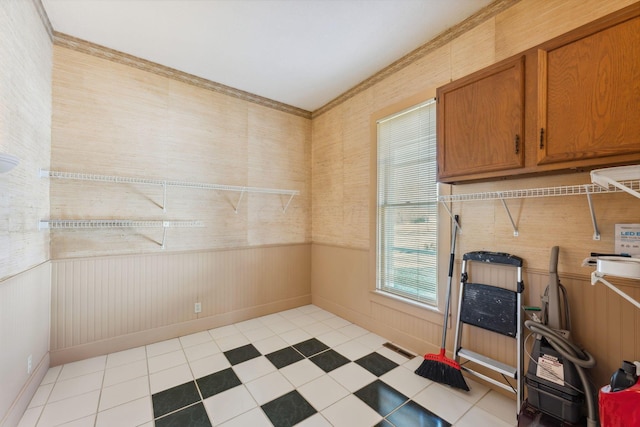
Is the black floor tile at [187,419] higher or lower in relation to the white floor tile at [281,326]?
higher

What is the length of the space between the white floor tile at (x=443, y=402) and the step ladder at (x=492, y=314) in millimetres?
262

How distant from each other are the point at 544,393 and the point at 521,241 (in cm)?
101

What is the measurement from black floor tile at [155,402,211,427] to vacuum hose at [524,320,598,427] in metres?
2.29

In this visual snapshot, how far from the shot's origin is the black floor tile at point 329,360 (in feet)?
8.28

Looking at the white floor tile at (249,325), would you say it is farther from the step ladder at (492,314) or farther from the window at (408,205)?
the step ladder at (492,314)

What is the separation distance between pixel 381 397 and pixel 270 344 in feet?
4.49

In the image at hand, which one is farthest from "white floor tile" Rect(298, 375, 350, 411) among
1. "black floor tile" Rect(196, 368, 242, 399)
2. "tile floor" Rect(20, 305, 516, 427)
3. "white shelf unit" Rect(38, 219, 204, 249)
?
"white shelf unit" Rect(38, 219, 204, 249)

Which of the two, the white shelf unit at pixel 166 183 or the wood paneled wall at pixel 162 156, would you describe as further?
the wood paneled wall at pixel 162 156

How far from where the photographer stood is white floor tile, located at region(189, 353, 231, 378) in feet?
7.93

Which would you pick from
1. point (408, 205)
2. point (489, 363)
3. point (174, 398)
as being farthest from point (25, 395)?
point (408, 205)

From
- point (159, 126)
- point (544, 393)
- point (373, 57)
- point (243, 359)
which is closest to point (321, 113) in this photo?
point (373, 57)

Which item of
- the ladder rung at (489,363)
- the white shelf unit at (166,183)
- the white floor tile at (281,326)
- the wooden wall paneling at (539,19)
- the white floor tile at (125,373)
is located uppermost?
the wooden wall paneling at (539,19)

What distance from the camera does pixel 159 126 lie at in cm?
307

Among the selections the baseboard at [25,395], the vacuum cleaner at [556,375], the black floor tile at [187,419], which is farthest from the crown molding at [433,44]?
the baseboard at [25,395]
